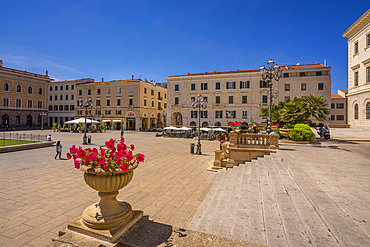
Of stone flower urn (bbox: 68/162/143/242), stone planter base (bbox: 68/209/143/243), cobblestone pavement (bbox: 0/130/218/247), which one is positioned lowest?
cobblestone pavement (bbox: 0/130/218/247)

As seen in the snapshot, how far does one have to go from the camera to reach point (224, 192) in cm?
623

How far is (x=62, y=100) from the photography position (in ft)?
179

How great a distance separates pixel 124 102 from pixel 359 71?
46.0 m

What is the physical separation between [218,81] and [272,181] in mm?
37033

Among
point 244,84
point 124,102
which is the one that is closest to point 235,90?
point 244,84

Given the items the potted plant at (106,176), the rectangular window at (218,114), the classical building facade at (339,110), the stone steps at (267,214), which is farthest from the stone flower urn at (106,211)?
the classical building facade at (339,110)

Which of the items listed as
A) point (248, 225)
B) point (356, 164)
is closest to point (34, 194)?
point (248, 225)

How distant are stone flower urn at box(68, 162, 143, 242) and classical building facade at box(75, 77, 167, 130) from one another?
44859 mm

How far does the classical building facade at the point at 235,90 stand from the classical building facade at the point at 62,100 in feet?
96.6

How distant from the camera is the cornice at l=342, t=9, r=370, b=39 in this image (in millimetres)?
25462

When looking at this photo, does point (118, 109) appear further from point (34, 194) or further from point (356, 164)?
point (356, 164)

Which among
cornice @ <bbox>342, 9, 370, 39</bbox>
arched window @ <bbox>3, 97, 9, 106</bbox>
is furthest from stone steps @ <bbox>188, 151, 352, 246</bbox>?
arched window @ <bbox>3, 97, 9, 106</bbox>

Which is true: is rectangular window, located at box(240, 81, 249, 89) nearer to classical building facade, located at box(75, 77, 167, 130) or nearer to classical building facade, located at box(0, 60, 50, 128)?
classical building facade, located at box(75, 77, 167, 130)

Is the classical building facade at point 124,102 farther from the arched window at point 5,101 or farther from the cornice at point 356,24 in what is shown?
the cornice at point 356,24
